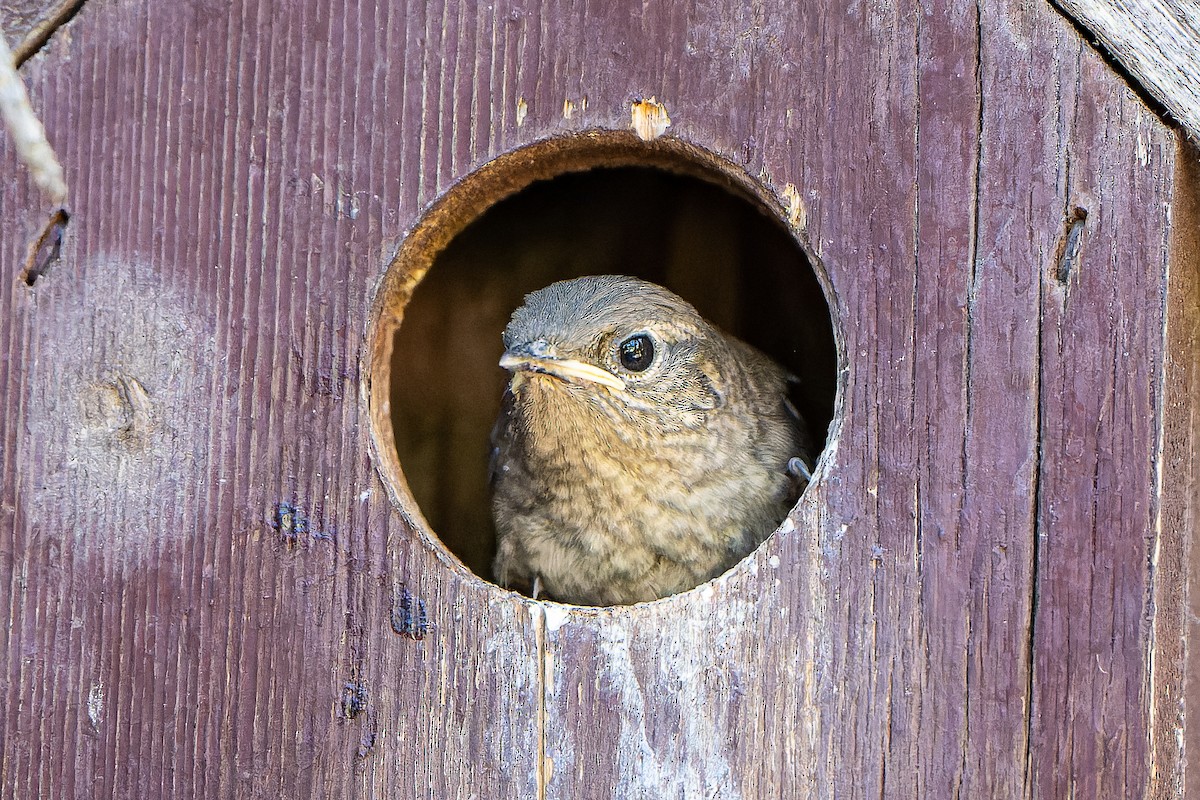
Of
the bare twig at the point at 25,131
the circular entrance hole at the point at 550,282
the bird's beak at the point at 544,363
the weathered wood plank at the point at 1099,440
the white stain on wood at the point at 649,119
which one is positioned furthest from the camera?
the circular entrance hole at the point at 550,282

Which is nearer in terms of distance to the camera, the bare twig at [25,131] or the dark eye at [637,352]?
the bare twig at [25,131]

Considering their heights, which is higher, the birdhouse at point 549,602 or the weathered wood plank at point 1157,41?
the weathered wood plank at point 1157,41

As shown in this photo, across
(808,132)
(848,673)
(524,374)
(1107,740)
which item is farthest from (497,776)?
(808,132)

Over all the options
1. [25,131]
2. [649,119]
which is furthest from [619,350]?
[25,131]

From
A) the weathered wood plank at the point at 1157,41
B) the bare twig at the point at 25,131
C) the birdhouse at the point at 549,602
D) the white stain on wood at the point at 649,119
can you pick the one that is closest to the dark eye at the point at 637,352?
the birdhouse at the point at 549,602

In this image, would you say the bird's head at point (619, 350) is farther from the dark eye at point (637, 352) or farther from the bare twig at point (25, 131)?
the bare twig at point (25, 131)

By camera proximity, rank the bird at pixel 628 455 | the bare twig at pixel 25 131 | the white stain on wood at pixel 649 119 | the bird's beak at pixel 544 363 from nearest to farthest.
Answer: the bare twig at pixel 25 131 → the white stain on wood at pixel 649 119 → the bird's beak at pixel 544 363 → the bird at pixel 628 455

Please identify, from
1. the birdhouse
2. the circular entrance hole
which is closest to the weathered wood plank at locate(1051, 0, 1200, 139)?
the birdhouse

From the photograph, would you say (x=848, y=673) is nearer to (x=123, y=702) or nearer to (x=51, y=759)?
(x=123, y=702)
